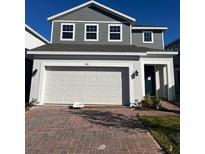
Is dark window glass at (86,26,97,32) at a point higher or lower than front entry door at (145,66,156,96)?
higher

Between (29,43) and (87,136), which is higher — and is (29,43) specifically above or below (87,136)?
above

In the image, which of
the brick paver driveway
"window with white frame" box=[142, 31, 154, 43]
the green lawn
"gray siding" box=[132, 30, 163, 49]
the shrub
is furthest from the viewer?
"window with white frame" box=[142, 31, 154, 43]

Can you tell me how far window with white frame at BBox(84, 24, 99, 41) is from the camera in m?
13.4

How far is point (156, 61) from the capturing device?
12531mm

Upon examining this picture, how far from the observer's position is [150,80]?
562 inches

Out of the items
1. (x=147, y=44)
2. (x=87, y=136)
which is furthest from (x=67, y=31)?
(x=87, y=136)

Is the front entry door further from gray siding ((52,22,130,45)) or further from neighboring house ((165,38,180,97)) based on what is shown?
gray siding ((52,22,130,45))

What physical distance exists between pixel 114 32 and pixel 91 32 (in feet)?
6.28

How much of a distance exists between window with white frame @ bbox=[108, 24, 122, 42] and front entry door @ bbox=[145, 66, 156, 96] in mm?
3733

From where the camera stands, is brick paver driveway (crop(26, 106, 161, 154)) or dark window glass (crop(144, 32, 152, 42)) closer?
brick paver driveway (crop(26, 106, 161, 154))

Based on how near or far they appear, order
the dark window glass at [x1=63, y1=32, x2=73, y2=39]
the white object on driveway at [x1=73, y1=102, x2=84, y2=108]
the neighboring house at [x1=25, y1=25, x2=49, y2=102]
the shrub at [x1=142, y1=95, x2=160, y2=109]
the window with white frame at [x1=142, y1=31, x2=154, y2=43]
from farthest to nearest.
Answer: the window with white frame at [x1=142, y1=31, x2=154, y2=43] → the dark window glass at [x1=63, y1=32, x2=73, y2=39] → the neighboring house at [x1=25, y1=25, x2=49, y2=102] → the shrub at [x1=142, y1=95, x2=160, y2=109] → the white object on driveway at [x1=73, y1=102, x2=84, y2=108]

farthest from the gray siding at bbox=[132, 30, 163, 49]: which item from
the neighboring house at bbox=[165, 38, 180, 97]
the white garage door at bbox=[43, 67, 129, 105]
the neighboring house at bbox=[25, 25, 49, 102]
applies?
the neighboring house at bbox=[25, 25, 49, 102]

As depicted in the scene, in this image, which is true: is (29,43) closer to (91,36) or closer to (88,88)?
(91,36)
